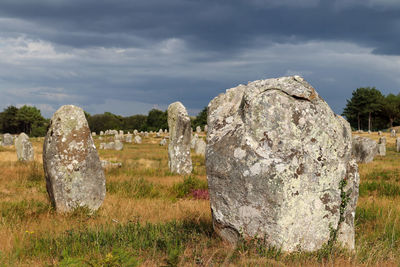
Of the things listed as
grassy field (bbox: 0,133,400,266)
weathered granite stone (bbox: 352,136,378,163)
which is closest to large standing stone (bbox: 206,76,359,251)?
grassy field (bbox: 0,133,400,266)

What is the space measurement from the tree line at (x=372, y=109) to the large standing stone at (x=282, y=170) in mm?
87581

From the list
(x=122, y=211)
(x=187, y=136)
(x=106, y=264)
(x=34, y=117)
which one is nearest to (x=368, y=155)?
(x=187, y=136)

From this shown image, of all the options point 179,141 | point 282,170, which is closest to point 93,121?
point 179,141

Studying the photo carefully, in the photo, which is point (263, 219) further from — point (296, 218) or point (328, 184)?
point (328, 184)

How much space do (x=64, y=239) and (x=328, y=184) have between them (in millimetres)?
3927

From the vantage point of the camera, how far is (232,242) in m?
5.17

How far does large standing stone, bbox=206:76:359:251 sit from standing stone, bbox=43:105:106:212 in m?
5.27

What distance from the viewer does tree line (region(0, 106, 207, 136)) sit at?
94062 millimetres

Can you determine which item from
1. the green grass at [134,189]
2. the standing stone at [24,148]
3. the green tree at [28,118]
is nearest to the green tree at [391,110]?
the standing stone at [24,148]

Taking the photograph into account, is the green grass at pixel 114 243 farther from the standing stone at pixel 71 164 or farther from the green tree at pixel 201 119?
the green tree at pixel 201 119

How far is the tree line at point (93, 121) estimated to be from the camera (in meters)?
94.1

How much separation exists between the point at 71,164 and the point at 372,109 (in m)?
90.1

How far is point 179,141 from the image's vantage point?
744 inches

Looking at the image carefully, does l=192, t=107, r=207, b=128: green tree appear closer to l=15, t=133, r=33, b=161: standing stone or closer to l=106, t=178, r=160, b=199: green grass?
l=15, t=133, r=33, b=161: standing stone
